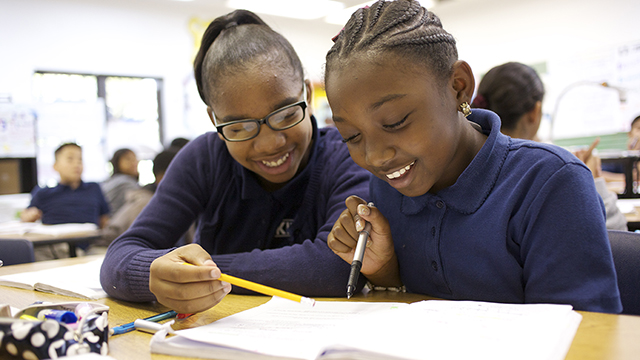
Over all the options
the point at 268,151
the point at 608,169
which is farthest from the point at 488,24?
the point at 268,151

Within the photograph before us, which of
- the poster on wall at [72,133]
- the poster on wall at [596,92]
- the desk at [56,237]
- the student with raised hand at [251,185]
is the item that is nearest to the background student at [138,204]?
Result: the desk at [56,237]

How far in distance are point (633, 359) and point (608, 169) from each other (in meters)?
3.58

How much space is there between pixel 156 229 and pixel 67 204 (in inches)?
154

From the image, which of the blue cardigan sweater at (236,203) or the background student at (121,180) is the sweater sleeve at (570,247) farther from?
the background student at (121,180)

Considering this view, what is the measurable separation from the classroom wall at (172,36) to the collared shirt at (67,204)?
187cm

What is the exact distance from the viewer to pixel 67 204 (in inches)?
179

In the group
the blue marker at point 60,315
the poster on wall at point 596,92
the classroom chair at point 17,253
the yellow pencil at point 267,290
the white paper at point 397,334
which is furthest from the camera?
the poster on wall at point 596,92

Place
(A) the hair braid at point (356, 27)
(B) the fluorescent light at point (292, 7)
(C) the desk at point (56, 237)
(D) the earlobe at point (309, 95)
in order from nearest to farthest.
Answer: (A) the hair braid at point (356, 27) < (D) the earlobe at point (309, 95) < (C) the desk at point (56, 237) < (B) the fluorescent light at point (292, 7)

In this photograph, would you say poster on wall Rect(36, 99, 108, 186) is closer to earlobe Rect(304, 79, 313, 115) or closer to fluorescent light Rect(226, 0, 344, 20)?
fluorescent light Rect(226, 0, 344, 20)

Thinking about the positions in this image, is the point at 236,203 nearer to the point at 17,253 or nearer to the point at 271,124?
the point at 271,124

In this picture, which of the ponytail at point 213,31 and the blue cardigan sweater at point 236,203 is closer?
the blue cardigan sweater at point 236,203

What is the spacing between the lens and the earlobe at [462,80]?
875 mm

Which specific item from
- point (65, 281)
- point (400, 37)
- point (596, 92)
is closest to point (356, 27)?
point (400, 37)

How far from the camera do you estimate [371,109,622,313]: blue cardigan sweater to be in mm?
732
